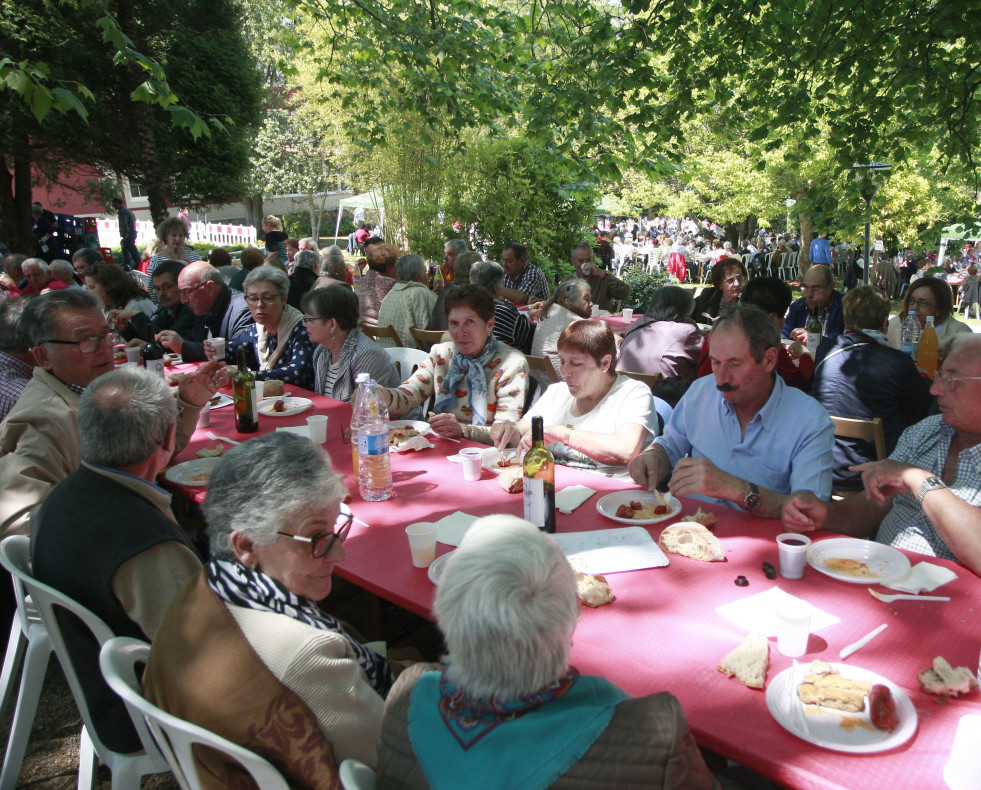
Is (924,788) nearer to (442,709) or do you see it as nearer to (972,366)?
(442,709)

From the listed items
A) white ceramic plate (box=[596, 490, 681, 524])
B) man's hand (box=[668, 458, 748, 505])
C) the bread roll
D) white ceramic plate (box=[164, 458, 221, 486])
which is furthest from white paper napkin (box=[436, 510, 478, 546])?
white ceramic plate (box=[164, 458, 221, 486])

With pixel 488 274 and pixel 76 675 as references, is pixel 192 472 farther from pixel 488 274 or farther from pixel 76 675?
pixel 488 274

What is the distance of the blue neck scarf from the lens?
3785 mm

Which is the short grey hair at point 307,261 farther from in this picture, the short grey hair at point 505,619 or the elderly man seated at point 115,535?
the short grey hair at point 505,619

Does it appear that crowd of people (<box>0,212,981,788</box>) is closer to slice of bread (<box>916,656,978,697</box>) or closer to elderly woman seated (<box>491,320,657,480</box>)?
elderly woman seated (<box>491,320,657,480</box>)

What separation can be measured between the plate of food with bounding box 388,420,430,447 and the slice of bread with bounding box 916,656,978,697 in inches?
92.2

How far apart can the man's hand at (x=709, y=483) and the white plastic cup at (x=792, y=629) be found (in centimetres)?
81

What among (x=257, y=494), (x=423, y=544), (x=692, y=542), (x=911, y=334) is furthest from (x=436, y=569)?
(x=911, y=334)

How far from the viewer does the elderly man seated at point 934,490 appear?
80.6 inches

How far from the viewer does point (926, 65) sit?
199 inches

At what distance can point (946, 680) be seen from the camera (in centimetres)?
150

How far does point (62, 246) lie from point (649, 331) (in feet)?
51.8

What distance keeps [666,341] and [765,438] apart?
2.29m

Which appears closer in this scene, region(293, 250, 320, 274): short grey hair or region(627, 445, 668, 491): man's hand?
region(627, 445, 668, 491): man's hand
